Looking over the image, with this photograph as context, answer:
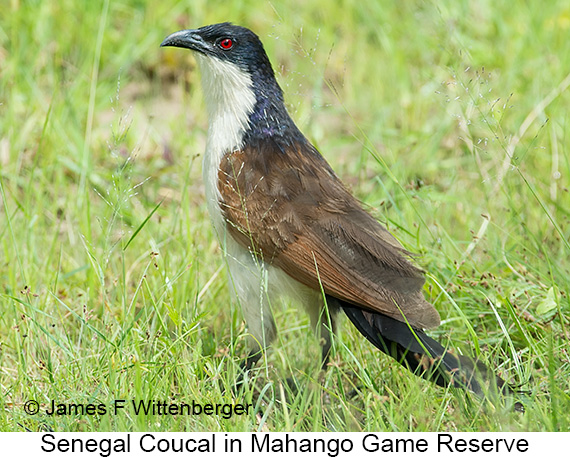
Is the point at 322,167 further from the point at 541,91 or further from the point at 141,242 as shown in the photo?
the point at 541,91

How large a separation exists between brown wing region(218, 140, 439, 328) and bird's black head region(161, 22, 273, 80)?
407 millimetres

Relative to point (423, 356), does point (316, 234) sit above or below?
above

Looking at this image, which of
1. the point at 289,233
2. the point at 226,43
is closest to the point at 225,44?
the point at 226,43

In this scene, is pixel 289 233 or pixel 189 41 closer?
pixel 289 233

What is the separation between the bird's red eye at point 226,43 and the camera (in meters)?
3.19

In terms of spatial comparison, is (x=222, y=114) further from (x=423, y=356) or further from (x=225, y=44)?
(x=423, y=356)

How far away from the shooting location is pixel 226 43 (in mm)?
3191

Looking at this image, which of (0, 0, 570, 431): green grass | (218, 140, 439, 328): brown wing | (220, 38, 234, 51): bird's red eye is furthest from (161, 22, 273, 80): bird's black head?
(218, 140, 439, 328): brown wing

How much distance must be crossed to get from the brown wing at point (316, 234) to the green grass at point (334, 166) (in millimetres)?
189

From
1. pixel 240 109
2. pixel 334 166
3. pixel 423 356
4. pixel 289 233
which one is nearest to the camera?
pixel 423 356

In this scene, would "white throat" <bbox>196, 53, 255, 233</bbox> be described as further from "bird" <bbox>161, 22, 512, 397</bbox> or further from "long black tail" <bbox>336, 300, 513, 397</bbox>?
"long black tail" <bbox>336, 300, 513, 397</bbox>

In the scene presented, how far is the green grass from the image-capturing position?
268 cm

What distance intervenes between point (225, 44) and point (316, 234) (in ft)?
3.18
